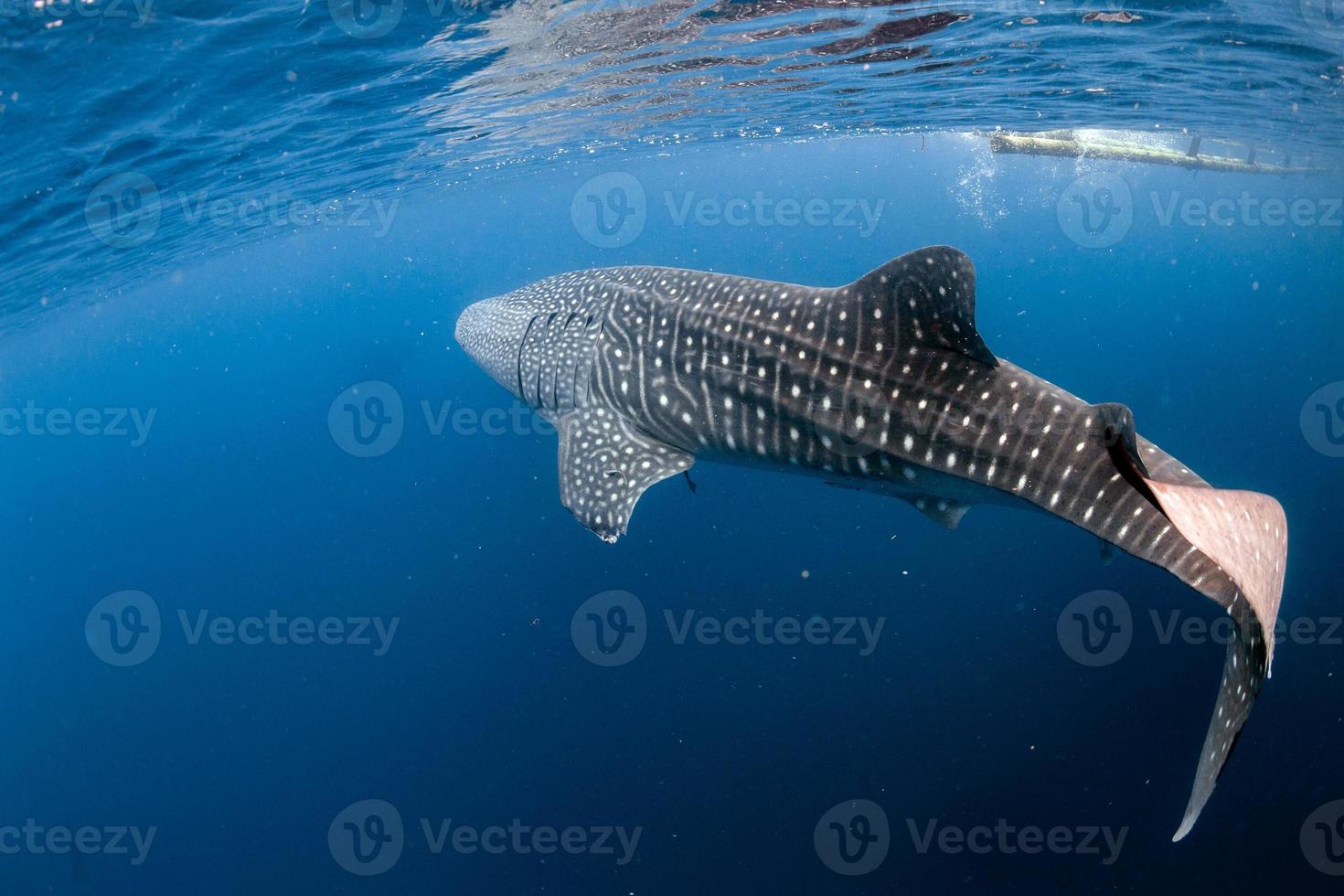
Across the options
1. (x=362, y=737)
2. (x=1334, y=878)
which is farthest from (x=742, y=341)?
(x=362, y=737)

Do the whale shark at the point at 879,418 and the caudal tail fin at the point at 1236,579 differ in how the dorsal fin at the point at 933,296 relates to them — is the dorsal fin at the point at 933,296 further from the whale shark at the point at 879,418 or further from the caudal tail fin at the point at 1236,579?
the caudal tail fin at the point at 1236,579

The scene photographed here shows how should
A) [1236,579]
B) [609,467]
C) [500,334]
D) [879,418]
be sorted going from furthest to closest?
1. [500,334]
2. [609,467]
3. [879,418]
4. [1236,579]

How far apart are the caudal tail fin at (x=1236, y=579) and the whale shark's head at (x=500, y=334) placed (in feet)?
18.4

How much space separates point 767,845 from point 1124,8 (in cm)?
1343

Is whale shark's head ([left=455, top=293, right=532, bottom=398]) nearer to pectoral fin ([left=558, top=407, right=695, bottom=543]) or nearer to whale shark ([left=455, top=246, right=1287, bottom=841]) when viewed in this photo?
whale shark ([left=455, top=246, right=1287, bottom=841])

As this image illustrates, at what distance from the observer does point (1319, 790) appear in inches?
393

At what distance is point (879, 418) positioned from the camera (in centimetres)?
439

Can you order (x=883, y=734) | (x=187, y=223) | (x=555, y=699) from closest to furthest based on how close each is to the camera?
1. (x=883, y=734)
2. (x=555, y=699)
3. (x=187, y=223)

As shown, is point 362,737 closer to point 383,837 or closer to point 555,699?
point 383,837

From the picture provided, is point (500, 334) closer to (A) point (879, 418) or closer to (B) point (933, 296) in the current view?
(A) point (879, 418)

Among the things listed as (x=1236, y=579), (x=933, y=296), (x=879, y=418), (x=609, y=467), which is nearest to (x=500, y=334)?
(x=609, y=467)

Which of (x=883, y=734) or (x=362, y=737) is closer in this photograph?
(x=883, y=734)

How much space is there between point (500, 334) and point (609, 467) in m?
2.53

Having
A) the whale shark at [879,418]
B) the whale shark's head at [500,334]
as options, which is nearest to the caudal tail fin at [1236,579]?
the whale shark at [879,418]
